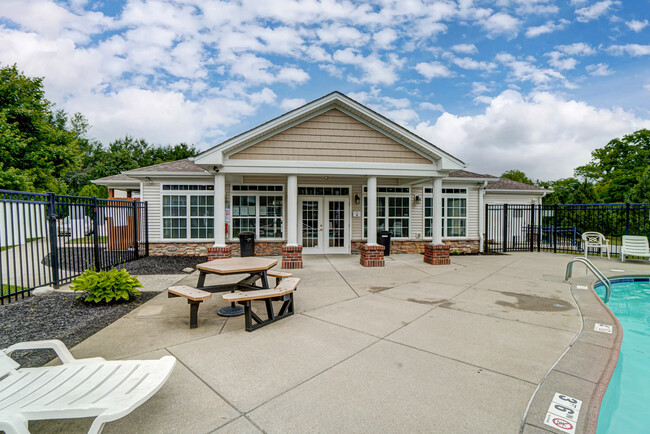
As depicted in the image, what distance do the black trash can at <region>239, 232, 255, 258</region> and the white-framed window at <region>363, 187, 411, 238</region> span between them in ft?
15.0

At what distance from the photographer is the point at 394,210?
11953 mm

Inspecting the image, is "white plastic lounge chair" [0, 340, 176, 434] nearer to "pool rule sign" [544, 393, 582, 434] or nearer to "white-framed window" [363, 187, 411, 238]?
"pool rule sign" [544, 393, 582, 434]

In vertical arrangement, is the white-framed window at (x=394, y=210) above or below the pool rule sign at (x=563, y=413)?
above

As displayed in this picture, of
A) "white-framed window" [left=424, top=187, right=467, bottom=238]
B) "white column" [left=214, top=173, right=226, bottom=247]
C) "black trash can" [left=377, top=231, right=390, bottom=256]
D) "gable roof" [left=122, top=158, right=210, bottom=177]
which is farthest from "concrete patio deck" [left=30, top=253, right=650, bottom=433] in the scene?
"gable roof" [left=122, top=158, right=210, bottom=177]

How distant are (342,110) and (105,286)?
7.52 m

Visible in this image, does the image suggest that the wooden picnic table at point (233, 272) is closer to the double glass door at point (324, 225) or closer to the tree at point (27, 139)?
the double glass door at point (324, 225)

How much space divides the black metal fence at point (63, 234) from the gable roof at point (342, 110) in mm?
3050

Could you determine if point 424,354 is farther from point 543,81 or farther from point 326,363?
point 543,81

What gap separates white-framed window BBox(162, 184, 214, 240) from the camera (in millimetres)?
11000

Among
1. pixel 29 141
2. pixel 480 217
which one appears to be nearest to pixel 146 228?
pixel 29 141

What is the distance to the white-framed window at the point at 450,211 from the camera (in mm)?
12266

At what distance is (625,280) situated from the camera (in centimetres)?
798

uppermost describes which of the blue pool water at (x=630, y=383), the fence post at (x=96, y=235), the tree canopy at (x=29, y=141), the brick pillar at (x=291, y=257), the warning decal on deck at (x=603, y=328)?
the tree canopy at (x=29, y=141)

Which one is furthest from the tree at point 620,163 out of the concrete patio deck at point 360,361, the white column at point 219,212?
the white column at point 219,212
